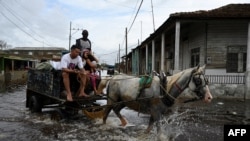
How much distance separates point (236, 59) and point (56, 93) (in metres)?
12.7

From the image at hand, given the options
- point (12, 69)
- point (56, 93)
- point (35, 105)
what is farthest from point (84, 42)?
point (12, 69)

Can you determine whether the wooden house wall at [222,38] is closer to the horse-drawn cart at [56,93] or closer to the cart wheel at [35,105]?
the horse-drawn cart at [56,93]

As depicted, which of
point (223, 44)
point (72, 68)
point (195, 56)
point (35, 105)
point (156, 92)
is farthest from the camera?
point (195, 56)

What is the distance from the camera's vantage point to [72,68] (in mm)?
9188

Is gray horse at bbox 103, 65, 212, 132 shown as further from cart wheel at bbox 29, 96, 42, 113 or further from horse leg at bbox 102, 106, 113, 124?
cart wheel at bbox 29, 96, 42, 113

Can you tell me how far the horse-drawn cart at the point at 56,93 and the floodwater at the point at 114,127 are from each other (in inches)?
18.0

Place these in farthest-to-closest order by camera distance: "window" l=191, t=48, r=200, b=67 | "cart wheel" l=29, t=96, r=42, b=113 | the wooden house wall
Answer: "window" l=191, t=48, r=200, b=67
the wooden house wall
"cart wheel" l=29, t=96, r=42, b=113

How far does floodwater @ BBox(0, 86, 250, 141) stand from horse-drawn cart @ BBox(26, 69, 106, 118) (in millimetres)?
456

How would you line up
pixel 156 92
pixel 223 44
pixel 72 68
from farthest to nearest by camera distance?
pixel 223 44 < pixel 72 68 < pixel 156 92

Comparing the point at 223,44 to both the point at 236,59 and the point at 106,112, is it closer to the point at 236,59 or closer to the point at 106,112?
the point at 236,59

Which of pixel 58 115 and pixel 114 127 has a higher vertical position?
pixel 58 115

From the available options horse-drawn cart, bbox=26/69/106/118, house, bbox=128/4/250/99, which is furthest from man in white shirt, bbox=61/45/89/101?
house, bbox=128/4/250/99

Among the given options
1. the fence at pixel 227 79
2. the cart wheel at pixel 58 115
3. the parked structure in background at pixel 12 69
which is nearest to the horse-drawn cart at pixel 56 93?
the cart wheel at pixel 58 115

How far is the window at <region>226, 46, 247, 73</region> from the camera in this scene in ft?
61.2
